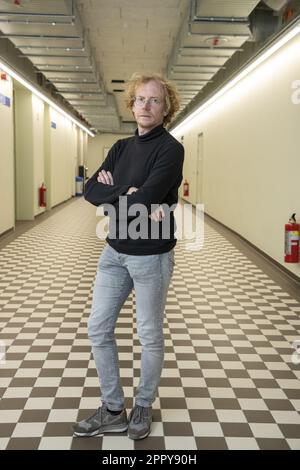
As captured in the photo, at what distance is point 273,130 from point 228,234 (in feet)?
11.6

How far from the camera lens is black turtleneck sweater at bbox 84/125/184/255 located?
2398 millimetres

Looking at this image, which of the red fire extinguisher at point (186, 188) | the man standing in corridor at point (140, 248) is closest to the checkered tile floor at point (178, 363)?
the man standing in corridor at point (140, 248)

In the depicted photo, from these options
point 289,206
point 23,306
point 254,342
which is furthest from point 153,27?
point 254,342

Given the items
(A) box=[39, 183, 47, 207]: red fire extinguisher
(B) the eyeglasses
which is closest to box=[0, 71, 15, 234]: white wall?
(A) box=[39, 183, 47, 207]: red fire extinguisher

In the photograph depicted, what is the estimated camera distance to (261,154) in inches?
310

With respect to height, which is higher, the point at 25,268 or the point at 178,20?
the point at 178,20

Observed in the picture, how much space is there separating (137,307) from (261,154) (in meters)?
5.86

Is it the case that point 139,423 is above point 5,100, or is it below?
below

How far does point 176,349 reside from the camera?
397 centimetres

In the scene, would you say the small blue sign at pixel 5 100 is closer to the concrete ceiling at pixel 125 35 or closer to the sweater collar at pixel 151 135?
the concrete ceiling at pixel 125 35

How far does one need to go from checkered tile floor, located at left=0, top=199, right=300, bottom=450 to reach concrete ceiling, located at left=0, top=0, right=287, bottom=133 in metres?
2.89

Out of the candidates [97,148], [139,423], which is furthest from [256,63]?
[97,148]

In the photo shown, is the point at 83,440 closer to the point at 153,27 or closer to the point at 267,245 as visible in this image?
the point at 267,245

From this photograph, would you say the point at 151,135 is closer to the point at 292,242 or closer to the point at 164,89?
the point at 164,89
